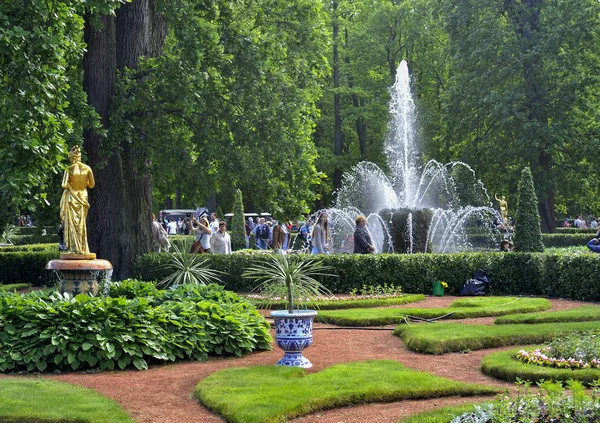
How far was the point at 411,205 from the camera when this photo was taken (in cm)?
2936

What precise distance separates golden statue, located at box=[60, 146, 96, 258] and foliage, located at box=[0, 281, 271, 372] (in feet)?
4.93

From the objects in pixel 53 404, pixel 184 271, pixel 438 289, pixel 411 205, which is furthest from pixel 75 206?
pixel 411 205

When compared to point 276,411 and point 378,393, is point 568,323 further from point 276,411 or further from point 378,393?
point 276,411

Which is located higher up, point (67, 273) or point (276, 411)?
point (67, 273)

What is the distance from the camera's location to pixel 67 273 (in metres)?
12.4

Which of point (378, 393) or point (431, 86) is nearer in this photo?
point (378, 393)

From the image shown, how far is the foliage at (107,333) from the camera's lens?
31.9 ft

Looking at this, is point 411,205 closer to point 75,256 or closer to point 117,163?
point 117,163

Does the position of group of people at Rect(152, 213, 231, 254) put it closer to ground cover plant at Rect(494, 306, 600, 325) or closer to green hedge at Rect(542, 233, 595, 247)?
ground cover plant at Rect(494, 306, 600, 325)

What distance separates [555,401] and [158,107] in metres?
12.8

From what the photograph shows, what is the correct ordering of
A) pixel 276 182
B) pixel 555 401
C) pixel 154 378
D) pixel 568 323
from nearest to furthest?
pixel 555 401, pixel 154 378, pixel 568 323, pixel 276 182

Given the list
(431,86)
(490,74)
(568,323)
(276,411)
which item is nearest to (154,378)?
(276,411)

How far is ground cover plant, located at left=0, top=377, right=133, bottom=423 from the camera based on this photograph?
24.0 feet

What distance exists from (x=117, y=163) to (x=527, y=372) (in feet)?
37.8
